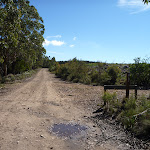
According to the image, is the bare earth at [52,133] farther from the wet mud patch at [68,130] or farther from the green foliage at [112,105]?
the green foliage at [112,105]

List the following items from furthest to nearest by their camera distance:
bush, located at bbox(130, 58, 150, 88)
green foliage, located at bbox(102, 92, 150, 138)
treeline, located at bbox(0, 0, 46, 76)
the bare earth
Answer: bush, located at bbox(130, 58, 150, 88)
treeline, located at bbox(0, 0, 46, 76)
green foliage, located at bbox(102, 92, 150, 138)
the bare earth

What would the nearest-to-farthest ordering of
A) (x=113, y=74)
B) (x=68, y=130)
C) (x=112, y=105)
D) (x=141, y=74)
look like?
1. (x=68, y=130)
2. (x=112, y=105)
3. (x=141, y=74)
4. (x=113, y=74)

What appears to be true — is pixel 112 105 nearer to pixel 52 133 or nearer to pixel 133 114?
pixel 133 114

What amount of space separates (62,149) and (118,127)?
2.31 metres

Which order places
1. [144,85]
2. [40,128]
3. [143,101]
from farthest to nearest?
[144,85] < [143,101] < [40,128]

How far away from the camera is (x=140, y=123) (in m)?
5.27

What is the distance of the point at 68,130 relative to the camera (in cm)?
556

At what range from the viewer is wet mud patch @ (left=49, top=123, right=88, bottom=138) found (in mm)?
5239

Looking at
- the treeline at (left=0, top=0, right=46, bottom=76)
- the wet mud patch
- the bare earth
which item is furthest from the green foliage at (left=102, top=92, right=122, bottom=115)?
the treeline at (left=0, top=0, right=46, bottom=76)

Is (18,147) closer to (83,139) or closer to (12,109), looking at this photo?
(83,139)

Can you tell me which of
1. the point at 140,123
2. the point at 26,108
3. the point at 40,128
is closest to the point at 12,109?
the point at 26,108

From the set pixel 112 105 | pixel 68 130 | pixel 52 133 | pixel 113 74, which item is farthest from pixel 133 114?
pixel 113 74

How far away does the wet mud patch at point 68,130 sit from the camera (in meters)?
5.24

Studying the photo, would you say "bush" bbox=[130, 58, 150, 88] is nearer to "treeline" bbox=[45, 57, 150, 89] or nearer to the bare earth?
"treeline" bbox=[45, 57, 150, 89]
